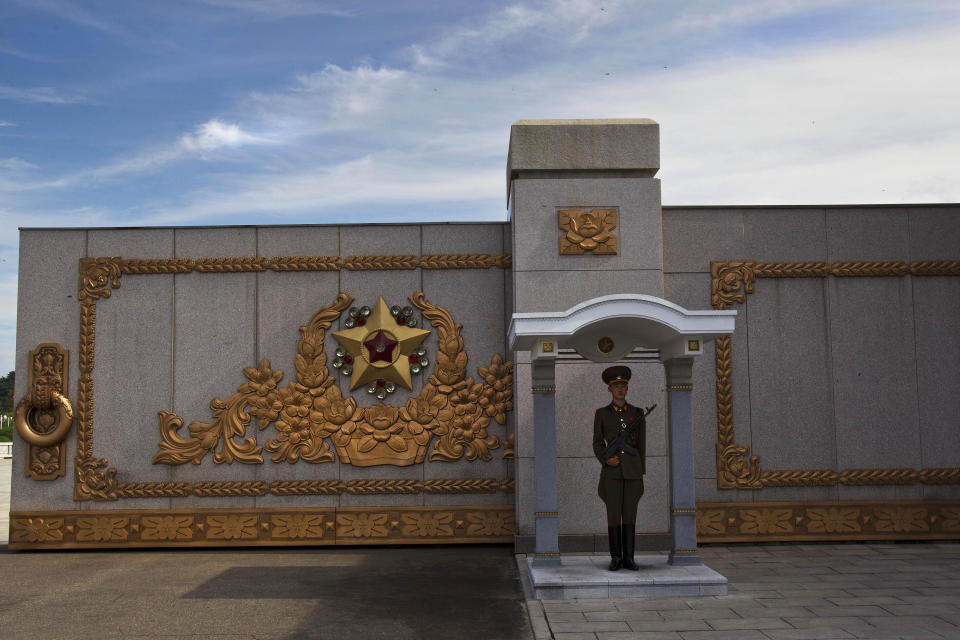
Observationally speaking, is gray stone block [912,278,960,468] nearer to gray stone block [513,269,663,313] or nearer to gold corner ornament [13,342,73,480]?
gray stone block [513,269,663,313]

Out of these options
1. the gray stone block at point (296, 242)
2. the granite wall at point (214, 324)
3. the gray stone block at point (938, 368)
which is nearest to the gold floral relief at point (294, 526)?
the granite wall at point (214, 324)

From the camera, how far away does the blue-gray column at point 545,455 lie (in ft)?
27.0

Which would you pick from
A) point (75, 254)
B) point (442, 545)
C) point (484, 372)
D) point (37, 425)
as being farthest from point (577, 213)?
point (37, 425)

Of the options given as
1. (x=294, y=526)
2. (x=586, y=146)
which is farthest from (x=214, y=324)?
(x=586, y=146)

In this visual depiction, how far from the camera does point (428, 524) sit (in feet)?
34.0

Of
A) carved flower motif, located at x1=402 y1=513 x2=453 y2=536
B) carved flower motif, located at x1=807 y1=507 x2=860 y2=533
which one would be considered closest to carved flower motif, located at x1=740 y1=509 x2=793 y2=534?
carved flower motif, located at x1=807 y1=507 x2=860 y2=533

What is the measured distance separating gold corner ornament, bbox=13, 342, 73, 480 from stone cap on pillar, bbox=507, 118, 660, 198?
611cm

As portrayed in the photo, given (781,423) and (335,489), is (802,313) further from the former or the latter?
(335,489)

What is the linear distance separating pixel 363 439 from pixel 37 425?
3.98m

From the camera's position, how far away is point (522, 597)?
25.1 feet

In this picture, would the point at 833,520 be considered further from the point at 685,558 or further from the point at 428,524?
the point at 428,524

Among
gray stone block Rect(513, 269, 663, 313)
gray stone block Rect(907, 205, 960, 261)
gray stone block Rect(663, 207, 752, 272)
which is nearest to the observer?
gray stone block Rect(513, 269, 663, 313)

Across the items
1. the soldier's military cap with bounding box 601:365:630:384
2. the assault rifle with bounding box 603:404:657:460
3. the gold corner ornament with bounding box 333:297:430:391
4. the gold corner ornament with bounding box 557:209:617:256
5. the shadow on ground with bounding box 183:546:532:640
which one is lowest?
the shadow on ground with bounding box 183:546:532:640

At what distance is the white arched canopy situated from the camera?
26.4ft
